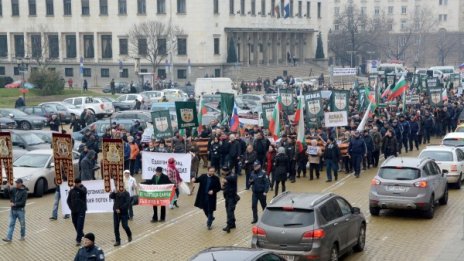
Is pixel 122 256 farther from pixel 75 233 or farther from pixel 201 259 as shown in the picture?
pixel 201 259

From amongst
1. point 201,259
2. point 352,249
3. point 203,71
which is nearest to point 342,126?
point 352,249

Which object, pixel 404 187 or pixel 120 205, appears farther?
pixel 404 187

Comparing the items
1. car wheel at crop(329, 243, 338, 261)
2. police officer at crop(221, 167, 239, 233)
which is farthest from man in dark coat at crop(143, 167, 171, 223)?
car wheel at crop(329, 243, 338, 261)

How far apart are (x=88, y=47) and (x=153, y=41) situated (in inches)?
373

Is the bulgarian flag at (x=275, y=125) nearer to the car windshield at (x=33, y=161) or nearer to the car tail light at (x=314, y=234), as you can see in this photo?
the car windshield at (x=33, y=161)

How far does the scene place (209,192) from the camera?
18172 millimetres

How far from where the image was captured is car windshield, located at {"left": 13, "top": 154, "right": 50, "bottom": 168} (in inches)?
928

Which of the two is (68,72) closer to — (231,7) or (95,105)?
(231,7)

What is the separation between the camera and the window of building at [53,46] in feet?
274

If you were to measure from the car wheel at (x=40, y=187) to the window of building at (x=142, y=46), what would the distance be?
54993mm

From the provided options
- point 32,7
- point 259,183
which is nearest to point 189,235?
point 259,183

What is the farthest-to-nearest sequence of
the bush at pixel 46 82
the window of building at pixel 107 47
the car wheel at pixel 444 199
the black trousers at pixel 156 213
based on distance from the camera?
1. the window of building at pixel 107 47
2. the bush at pixel 46 82
3. the car wheel at pixel 444 199
4. the black trousers at pixel 156 213

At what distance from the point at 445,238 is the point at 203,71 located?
A: 63.7 m

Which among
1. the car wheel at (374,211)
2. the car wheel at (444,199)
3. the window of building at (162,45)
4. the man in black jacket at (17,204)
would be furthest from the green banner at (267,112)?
the window of building at (162,45)
